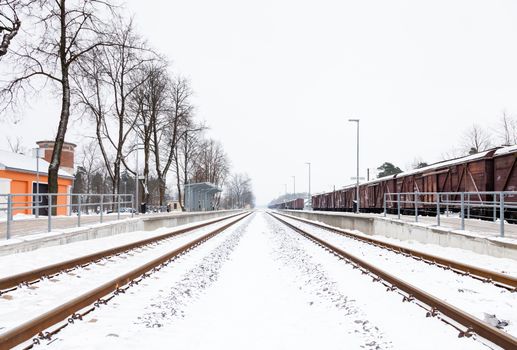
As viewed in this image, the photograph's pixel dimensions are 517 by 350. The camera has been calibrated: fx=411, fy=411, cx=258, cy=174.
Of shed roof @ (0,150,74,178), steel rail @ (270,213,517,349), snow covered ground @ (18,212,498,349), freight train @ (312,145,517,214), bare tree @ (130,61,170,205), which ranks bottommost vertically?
snow covered ground @ (18,212,498,349)

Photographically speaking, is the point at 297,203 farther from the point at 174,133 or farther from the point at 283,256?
the point at 283,256

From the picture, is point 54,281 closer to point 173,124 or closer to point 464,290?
point 464,290

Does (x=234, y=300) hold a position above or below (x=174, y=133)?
below

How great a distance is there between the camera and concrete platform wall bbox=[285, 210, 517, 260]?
9.11 meters

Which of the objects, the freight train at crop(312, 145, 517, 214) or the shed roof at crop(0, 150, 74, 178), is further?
the shed roof at crop(0, 150, 74, 178)

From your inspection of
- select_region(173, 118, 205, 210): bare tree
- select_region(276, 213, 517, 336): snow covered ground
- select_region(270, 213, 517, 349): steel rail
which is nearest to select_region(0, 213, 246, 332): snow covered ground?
select_region(270, 213, 517, 349): steel rail

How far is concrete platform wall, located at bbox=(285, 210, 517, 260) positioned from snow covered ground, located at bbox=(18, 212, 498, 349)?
3600 mm

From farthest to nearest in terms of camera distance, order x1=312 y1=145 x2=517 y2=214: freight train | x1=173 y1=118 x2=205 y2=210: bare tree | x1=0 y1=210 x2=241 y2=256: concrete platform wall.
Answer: x1=173 y1=118 x2=205 y2=210: bare tree → x1=312 y1=145 x2=517 y2=214: freight train → x1=0 y1=210 x2=241 y2=256: concrete platform wall

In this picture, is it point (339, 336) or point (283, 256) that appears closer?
point (339, 336)

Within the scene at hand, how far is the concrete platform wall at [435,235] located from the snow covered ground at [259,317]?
11.8 ft

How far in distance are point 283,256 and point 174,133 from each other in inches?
1170

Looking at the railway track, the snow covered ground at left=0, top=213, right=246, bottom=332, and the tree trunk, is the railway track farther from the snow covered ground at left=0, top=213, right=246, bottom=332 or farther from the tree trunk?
the tree trunk

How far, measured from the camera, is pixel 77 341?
3996 millimetres

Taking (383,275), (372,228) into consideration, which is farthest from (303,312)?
(372,228)
